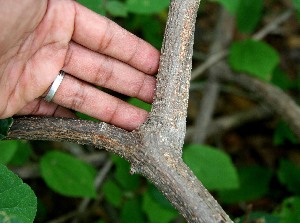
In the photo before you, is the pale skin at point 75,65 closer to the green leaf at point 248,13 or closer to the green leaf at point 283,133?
the green leaf at point 248,13

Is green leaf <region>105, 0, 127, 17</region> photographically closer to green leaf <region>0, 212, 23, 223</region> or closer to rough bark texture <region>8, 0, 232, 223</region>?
rough bark texture <region>8, 0, 232, 223</region>

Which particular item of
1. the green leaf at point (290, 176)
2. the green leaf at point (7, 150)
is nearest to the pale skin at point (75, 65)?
the green leaf at point (7, 150)

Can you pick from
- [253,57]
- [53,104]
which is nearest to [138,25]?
[253,57]

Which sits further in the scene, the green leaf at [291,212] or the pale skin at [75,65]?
the green leaf at [291,212]

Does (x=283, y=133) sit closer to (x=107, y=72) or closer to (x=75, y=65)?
(x=107, y=72)

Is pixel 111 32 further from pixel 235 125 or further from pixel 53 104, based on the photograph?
pixel 235 125

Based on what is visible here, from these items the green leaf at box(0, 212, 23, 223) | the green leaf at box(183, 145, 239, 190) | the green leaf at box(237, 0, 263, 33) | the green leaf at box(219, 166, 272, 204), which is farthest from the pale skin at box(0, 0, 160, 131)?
the green leaf at box(219, 166, 272, 204)
